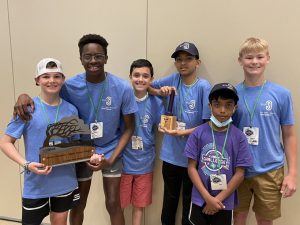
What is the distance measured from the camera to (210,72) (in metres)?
2.25

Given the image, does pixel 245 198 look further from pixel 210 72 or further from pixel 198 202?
pixel 210 72

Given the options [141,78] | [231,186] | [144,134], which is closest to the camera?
[231,186]

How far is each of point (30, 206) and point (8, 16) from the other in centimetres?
168

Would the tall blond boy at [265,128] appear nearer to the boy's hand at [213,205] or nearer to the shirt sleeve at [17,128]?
the boy's hand at [213,205]

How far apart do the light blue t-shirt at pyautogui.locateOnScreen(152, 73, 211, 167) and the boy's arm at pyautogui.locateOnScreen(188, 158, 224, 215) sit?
1.04ft

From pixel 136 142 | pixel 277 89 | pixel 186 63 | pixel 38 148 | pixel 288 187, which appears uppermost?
pixel 186 63

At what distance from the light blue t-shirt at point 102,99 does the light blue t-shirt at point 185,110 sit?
13.8 inches

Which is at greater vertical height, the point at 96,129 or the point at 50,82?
the point at 50,82

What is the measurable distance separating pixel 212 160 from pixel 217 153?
0.05 metres

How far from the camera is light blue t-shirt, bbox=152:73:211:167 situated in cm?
210

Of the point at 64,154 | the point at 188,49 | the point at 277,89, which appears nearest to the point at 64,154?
the point at 64,154

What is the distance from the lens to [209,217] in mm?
1838

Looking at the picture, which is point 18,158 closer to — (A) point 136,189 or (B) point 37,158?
(B) point 37,158

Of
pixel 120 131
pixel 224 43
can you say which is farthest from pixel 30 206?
pixel 224 43
